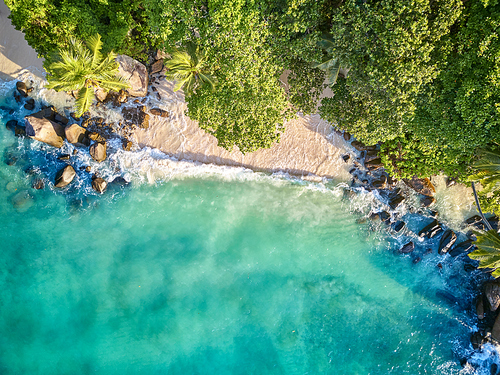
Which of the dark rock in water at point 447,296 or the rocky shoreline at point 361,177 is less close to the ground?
the rocky shoreline at point 361,177

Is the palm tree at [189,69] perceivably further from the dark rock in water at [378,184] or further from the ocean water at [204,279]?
the dark rock in water at [378,184]

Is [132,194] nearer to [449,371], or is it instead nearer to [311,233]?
[311,233]

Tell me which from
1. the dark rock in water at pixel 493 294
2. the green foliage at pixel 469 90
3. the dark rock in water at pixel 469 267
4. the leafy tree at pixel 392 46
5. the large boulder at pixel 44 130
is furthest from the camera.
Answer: the dark rock in water at pixel 469 267

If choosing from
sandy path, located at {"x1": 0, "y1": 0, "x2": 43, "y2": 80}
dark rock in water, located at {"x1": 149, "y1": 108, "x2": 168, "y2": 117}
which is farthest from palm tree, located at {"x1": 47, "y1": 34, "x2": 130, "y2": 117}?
sandy path, located at {"x1": 0, "y1": 0, "x2": 43, "y2": 80}

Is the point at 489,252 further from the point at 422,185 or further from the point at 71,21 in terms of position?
the point at 71,21

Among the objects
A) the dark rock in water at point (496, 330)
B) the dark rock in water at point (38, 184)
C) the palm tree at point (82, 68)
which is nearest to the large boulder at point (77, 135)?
the dark rock in water at point (38, 184)

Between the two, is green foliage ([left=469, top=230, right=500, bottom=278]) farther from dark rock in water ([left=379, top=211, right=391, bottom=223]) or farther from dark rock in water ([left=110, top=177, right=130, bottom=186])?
dark rock in water ([left=110, top=177, right=130, bottom=186])

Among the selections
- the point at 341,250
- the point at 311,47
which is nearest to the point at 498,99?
the point at 311,47
